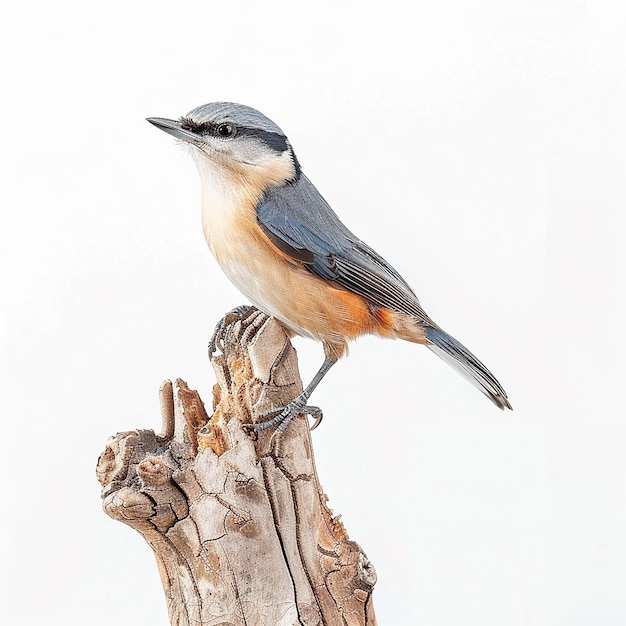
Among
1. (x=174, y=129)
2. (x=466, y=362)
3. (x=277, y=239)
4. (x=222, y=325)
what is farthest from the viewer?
(x=222, y=325)

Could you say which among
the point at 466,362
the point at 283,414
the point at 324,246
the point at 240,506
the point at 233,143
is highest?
the point at 233,143

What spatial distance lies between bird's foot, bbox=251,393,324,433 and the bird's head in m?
0.81

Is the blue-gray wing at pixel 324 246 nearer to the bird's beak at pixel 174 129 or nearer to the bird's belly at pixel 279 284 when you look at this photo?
the bird's belly at pixel 279 284

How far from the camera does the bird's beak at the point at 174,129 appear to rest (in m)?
3.12

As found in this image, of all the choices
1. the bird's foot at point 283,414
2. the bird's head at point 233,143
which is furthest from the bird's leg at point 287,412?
the bird's head at point 233,143

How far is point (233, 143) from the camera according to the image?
10.5 feet

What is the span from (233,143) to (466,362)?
1.25 m

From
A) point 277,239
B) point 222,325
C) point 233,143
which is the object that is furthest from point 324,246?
point 222,325

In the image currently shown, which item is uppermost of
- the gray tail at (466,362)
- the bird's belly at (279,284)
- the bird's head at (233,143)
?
the bird's head at (233,143)

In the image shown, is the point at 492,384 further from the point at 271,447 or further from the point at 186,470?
the point at 186,470

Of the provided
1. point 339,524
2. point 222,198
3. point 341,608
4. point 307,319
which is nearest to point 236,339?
point 307,319

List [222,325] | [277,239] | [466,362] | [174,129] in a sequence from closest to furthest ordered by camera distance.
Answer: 1. [174,129]
2. [277,239]
3. [466,362]
4. [222,325]

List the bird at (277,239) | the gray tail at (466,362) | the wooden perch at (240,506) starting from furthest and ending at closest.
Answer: the gray tail at (466,362) < the bird at (277,239) < the wooden perch at (240,506)

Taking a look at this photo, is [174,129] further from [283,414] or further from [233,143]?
[283,414]
